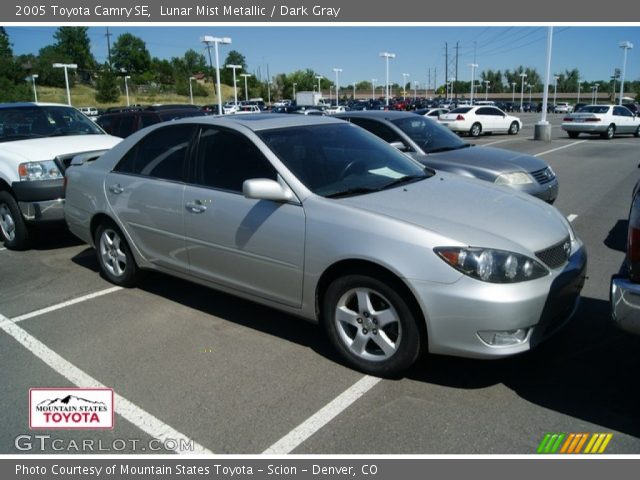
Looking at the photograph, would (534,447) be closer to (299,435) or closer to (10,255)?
(299,435)

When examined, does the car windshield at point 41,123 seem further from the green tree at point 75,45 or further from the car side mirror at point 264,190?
the green tree at point 75,45

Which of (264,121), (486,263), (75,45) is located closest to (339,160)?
(264,121)

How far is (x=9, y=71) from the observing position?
73312 mm

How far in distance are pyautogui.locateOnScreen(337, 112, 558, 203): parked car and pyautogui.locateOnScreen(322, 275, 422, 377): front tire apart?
4.00 m

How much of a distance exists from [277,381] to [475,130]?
25640mm

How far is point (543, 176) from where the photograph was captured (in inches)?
305

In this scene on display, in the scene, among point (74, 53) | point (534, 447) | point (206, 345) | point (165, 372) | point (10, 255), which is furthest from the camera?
point (74, 53)

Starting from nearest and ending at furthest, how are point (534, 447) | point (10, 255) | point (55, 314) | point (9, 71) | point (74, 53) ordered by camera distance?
point (534, 447), point (55, 314), point (10, 255), point (9, 71), point (74, 53)

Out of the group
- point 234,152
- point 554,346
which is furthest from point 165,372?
point 554,346

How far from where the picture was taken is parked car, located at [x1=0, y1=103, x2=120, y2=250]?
6836 mm

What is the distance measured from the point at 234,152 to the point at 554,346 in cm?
282

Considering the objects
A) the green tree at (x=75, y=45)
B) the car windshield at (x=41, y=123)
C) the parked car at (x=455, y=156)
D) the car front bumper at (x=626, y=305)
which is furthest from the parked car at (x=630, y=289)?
the green tree at (x=75, y=45)

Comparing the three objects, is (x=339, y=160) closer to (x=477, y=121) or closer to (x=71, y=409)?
(x=71, y=409)

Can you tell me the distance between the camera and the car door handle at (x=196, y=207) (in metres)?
4.46
